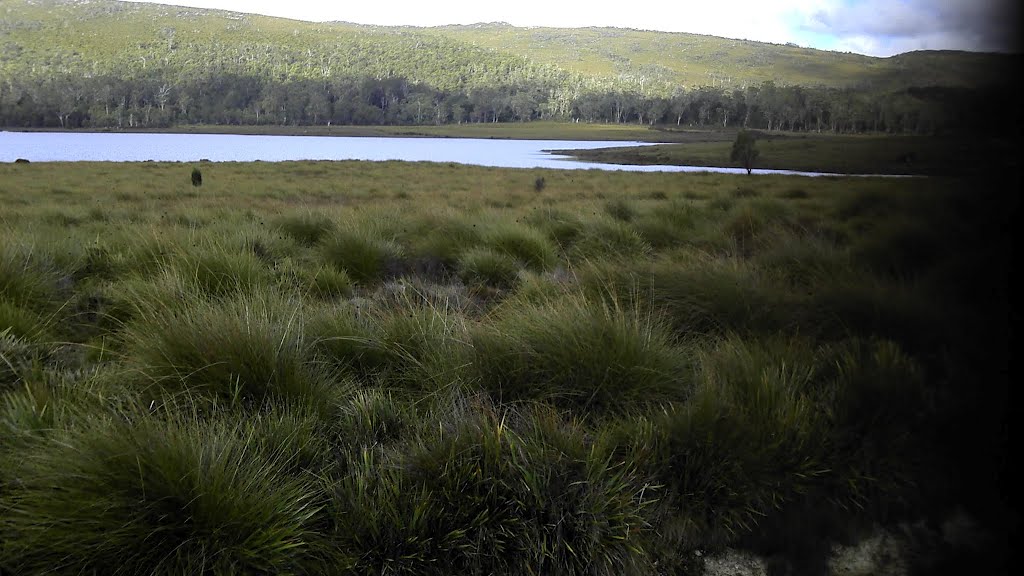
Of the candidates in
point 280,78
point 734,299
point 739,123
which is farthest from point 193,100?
point 734,299

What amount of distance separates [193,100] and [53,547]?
176 metres

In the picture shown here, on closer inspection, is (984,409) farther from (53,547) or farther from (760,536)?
(53,547)

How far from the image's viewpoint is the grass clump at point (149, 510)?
1.80 meters

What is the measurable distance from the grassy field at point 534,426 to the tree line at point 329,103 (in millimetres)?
100952

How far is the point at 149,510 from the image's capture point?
1871 millimetres

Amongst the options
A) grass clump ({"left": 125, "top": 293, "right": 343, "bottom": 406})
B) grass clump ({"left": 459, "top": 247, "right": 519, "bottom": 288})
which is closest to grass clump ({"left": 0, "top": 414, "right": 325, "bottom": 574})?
grass clump ({"left": 125, "top": 293, "right": 343, "bottom": 406})

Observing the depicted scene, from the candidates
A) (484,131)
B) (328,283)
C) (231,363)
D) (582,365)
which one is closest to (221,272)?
(328,283)

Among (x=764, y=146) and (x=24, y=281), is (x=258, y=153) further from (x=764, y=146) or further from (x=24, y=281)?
(x=24, y=281)

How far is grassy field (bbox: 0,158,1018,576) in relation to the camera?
193cm

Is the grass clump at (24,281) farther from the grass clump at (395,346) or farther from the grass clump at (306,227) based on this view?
the grass clump at (306,227)

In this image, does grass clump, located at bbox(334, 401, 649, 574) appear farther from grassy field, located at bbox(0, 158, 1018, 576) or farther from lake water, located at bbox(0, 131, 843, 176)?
lake water, located at bbox(0, 131, 843, 176)

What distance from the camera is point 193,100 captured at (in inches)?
6004

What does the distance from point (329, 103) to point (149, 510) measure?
165698mm

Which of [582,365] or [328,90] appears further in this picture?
[328,90]
